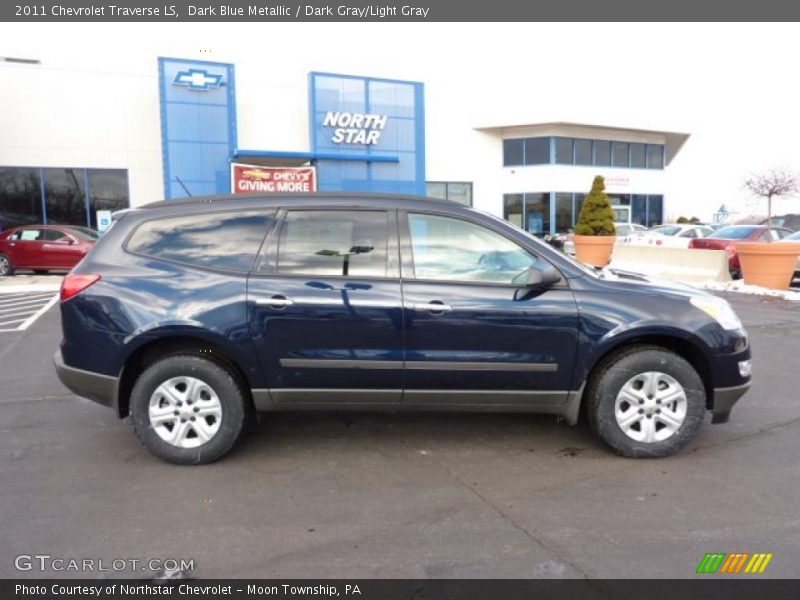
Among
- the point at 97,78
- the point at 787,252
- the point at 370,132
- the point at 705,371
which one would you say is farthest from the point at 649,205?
the point at 705,371

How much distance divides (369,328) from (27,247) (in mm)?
16641

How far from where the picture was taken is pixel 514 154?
32281 millimetres

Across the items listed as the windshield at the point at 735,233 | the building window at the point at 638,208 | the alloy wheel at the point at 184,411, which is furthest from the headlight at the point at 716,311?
the building window at the point at 638,208

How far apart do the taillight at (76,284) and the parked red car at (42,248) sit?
47.1ft

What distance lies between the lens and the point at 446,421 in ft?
16.3

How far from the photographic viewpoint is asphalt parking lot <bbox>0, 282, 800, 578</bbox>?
3.05 meters

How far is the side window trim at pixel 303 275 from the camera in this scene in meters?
4.08

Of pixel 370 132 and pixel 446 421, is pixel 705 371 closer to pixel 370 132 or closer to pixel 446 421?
pixel 446 421

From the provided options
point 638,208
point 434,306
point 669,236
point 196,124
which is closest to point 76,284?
point 434,306

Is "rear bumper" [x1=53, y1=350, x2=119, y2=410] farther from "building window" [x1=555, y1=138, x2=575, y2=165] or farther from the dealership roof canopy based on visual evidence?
"building window" [x1=555, y1=138, x2=575, y2=165]

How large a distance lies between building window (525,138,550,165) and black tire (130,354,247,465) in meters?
30.3

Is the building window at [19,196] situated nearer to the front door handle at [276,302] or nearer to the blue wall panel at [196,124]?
the blue wall panel at [196,124]

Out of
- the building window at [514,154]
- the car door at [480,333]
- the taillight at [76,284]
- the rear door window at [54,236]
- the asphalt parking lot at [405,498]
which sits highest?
the building window at [514,154]
